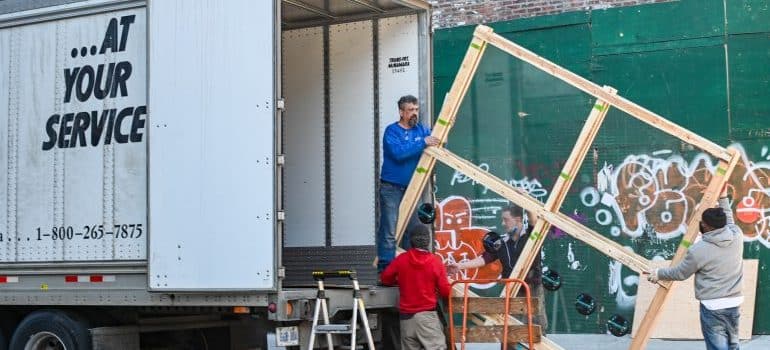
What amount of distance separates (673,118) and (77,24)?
7.38 meters

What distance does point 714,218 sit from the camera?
8.57 metres

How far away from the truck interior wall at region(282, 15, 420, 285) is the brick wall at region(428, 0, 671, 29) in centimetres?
388

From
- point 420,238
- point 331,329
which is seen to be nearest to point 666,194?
point 420,238

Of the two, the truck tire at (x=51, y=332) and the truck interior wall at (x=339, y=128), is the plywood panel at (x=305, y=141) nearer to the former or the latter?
the truck interior wall at (x=339, y=128)

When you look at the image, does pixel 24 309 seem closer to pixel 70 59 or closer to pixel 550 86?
pixel 70 59

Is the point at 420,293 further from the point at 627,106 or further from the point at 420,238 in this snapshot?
the point at 627,106

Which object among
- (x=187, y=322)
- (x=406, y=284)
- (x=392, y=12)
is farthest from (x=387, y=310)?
(x=392, y=12)

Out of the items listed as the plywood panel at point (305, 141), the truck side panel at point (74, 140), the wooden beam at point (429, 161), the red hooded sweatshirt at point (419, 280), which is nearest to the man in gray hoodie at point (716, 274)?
the red hooded sweatshirt at point (419, 280)

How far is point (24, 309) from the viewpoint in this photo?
9750mm

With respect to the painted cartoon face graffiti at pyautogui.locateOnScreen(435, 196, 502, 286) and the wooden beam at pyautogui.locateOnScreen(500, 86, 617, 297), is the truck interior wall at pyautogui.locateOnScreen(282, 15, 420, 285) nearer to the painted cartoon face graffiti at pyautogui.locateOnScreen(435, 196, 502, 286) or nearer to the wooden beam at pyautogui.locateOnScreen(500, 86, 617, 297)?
the wooden beam at pyautogui.locateOnScreen(500, 86, 617, 297)

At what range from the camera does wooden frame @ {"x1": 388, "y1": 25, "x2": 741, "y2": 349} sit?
8836mm

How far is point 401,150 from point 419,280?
119cm

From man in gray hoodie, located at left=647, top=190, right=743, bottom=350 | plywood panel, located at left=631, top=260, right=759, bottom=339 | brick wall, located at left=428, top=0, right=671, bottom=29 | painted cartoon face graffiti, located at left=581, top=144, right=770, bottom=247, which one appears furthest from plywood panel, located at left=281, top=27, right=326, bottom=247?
painted cartoon face graffiti, located at left=581, top=144, right=770, bottom=247

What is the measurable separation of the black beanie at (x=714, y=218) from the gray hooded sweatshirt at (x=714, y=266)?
0.07 meters
